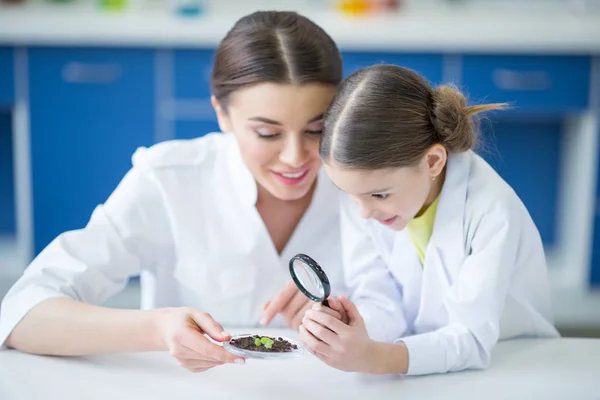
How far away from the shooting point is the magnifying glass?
1.07 meters

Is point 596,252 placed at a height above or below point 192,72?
below

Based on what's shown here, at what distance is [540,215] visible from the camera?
3824 millimetres

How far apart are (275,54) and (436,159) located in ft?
1.17

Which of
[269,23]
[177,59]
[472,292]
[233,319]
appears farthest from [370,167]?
[177,59]

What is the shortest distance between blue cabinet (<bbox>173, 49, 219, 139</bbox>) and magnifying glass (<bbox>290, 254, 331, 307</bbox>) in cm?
225

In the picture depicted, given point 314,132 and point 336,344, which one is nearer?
point 336,344

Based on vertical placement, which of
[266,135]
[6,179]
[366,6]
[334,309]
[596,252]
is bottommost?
[596,252]

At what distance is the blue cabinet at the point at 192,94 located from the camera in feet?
10.7

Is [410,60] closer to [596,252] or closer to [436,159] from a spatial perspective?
[596,252]

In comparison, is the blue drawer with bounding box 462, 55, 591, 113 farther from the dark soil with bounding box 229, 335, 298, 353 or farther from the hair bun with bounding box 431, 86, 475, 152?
the dark soil with bounding box 229, 335, 298, 353

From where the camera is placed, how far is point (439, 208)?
4.39 feet

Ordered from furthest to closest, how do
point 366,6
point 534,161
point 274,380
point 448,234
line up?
point 534,161 → point 366,6 → point 448,234 → point 274,380

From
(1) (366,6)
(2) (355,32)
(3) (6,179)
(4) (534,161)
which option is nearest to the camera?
(2) (355,32)

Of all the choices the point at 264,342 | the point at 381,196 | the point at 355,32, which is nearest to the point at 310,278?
the point at 264,342
